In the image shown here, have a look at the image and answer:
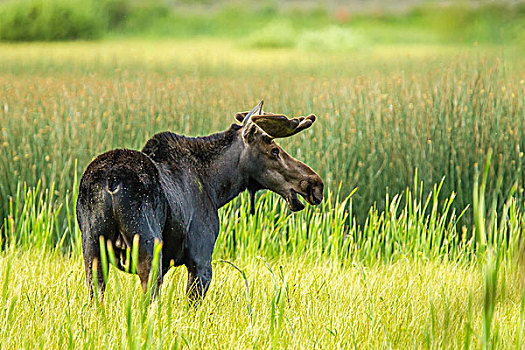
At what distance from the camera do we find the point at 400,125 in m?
7.26

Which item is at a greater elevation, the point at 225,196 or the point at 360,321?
the point at 225,196

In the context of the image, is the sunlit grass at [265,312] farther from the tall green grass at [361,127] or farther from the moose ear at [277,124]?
the tall green grass at [361,127]

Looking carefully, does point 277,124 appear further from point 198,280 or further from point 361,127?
point 361,127

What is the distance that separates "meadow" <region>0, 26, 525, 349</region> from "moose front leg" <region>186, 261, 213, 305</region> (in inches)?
3.8

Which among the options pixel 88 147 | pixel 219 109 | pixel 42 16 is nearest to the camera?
pixel 88 147

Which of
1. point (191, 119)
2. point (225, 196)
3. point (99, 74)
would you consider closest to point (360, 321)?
point (225, 196)

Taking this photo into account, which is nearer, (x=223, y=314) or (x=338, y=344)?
(x=338, y=344)

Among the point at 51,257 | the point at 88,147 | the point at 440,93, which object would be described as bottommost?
the point at 51,257

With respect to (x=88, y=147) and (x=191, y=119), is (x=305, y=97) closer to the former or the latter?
(x=191, y=119)

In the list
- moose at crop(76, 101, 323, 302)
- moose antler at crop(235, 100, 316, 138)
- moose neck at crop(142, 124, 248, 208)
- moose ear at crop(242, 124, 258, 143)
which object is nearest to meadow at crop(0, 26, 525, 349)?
moose at crop(76, 101, 323, 302)

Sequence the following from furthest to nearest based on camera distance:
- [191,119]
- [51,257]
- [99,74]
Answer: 1. [99,74]
2. [191,119]
3. [51,257]

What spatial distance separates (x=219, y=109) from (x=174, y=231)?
491 cm

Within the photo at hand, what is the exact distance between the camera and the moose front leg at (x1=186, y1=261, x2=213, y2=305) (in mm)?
3764

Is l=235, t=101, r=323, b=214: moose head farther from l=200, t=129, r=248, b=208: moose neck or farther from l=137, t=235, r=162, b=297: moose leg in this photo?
l=137, t=235, r=162, b=297: moose leg
